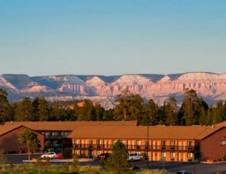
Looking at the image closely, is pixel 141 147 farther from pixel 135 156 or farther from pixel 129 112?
pixel 129 112

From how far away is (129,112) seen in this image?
129 metres

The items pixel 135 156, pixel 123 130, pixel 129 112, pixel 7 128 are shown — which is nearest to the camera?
pixel 135 156

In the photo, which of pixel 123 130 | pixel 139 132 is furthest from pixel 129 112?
pixel 139 132

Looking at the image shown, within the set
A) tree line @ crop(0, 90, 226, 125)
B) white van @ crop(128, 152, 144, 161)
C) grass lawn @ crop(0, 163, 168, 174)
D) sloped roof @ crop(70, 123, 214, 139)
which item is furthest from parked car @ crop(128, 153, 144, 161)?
tree line @ crop(0, 90, 226, 125)

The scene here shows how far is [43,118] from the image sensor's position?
413 feet

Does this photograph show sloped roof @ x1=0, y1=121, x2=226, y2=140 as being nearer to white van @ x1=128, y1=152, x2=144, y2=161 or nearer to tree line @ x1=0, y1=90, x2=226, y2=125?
white van @ x1=128, y1=152, x2=144, y2=161

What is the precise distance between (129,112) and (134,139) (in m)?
37.8

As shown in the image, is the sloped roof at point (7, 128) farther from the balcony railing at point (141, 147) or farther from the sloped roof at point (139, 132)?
the balcony railing at point (141, 147)

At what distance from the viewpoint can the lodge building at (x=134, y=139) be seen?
289 ft

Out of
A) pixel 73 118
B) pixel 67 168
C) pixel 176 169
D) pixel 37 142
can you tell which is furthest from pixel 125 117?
pixel 67 168

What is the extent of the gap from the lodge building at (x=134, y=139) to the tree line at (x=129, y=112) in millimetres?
18491

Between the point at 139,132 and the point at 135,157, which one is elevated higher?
the point at 139,132

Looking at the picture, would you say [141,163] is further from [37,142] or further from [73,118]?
[73,118]

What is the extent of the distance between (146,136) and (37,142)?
51.3ft
